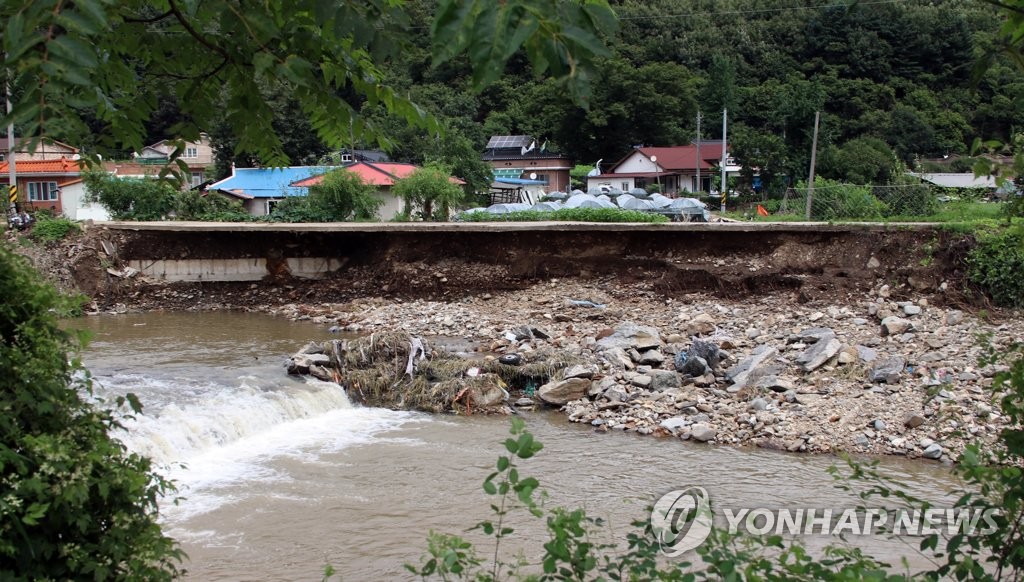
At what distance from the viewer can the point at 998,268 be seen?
14.6m

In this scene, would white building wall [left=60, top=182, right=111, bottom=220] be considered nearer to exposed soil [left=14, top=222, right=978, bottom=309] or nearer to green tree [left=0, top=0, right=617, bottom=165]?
exposed soil [left=14, top=222, right=978, bottom=309]

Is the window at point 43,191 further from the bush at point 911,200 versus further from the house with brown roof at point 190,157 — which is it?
the bush at point 911,200

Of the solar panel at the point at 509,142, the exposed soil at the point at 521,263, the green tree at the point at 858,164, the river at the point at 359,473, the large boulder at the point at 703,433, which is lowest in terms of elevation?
the river at the point at 359,473

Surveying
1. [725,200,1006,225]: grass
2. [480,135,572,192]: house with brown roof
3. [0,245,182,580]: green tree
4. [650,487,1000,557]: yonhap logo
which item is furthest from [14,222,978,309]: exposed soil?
[480,135,572,192]: house with brown roof

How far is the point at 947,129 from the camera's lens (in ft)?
156

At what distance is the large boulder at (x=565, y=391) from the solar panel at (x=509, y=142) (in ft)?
132

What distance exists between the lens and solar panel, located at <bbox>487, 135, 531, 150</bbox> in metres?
51.0

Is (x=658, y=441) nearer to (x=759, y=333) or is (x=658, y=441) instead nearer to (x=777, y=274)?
(x=759, y=333)

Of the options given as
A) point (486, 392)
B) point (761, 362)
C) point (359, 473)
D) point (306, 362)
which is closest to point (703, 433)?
point (761, 362)

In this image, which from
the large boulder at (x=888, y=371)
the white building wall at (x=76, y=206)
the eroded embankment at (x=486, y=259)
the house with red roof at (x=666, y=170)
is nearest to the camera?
the large boulder at (x=888, y=371)

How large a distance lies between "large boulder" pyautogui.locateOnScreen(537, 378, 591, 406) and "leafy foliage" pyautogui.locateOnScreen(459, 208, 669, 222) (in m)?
9.99

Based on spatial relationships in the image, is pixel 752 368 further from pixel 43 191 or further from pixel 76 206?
pixel 43 191

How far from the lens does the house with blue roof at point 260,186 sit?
3153 cm

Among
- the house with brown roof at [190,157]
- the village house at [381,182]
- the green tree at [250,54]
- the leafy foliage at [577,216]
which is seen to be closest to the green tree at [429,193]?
the leafy foliage at [577,216]
